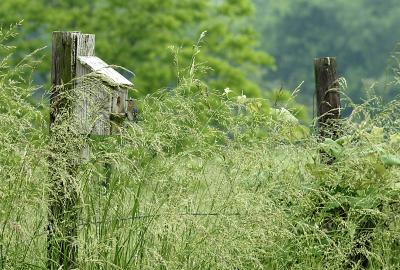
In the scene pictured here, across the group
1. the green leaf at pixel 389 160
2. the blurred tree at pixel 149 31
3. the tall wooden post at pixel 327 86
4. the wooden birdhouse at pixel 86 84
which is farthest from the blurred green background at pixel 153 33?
the wooden birdhouse at pixel 86 84

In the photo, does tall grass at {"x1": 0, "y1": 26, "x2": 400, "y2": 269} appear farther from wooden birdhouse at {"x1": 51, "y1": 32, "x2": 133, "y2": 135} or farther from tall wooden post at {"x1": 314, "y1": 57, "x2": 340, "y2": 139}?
tall wooden post at {"x1": 314, "y1": 57, "x2": 340, "y2": 139}

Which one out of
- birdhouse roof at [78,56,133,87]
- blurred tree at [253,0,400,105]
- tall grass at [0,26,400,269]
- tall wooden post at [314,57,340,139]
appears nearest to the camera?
tall grass at [0,26,400,269]

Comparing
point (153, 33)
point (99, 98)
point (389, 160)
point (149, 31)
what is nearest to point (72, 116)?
point (99, 98)

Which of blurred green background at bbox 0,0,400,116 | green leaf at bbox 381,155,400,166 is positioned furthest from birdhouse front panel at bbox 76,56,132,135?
blurred green background at bbox 0,0,400,116

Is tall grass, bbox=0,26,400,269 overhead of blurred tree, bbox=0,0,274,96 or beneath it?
overhead

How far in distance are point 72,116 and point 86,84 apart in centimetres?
25

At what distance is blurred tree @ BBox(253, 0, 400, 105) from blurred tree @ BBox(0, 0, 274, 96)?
→ 38449mm

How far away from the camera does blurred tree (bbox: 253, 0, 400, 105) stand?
241ft

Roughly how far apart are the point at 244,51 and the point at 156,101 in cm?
2612

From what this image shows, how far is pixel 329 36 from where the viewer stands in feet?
258

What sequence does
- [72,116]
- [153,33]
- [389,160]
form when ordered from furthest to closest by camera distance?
[153,33]
[389,160]
[72,116]

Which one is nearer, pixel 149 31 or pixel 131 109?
pixel 131 109

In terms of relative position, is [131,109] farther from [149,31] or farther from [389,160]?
[149,31]

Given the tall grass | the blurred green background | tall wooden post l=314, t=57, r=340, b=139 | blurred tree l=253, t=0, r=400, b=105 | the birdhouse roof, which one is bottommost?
blurred tree l=253, t=0, r=400, b=105
